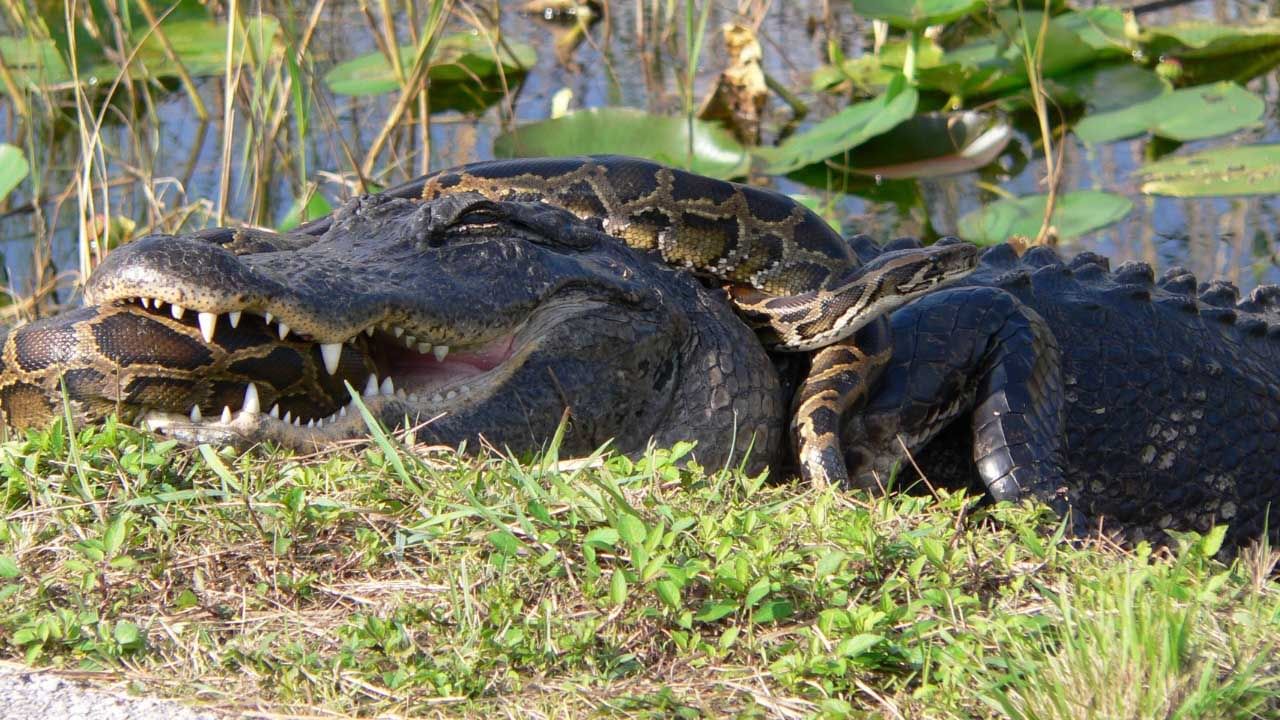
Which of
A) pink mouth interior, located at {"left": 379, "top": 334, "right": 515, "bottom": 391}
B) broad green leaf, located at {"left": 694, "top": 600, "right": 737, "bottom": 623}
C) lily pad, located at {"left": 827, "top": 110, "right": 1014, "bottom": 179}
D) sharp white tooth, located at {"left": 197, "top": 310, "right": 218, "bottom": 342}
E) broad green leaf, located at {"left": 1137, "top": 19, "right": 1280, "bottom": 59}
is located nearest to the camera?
broad green leaf, located at {"left": 694, "top": 600, "right": 737, "bottom": 623}

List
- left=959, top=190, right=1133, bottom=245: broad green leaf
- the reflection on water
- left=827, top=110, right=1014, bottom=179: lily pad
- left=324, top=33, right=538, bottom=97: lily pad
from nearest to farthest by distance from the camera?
1. left=959, top=190, right=1133, bottom=245: broad green leaf
2. the reflection on water
3. left=827, top=110, right=1014, bottom=179: lily pad
4. left=324, top=33, right=538, bottom=97: lily pad

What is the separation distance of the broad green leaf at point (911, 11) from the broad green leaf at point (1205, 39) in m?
2.20

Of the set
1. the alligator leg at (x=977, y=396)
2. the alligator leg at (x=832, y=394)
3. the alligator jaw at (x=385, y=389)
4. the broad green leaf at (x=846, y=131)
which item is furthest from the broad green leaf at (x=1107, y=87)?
the alligator jaw at (x=385, y=389)

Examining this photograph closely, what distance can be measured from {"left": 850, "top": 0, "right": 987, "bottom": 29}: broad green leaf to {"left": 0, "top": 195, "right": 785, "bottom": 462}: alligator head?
15.3 ft

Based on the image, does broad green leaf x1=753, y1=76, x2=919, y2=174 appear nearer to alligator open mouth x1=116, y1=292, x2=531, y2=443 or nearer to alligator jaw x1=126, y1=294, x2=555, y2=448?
alligator jaw x1=126, y1=294, x2=555, y2=448

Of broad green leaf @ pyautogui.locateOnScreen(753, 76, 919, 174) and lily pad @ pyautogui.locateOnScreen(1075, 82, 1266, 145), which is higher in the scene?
broad green leaf @ pyautogui.locateOnScreen(753, 76, 919, 174)

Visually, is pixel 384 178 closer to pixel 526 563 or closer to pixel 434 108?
pixel 434 108

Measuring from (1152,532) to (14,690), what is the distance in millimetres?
3828

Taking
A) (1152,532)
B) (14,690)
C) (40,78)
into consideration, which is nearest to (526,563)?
(14,690)

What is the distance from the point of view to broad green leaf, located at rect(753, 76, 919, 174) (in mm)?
7656

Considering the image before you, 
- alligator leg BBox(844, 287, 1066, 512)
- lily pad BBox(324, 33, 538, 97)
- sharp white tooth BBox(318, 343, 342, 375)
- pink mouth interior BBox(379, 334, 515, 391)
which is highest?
sharp white tooth BBox(318, 343, 342, 375)

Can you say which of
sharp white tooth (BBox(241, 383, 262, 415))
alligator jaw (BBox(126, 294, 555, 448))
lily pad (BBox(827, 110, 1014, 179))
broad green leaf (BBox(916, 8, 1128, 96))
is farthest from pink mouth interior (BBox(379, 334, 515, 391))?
broad green leaf (BBox(916, 8, 1128, 96))

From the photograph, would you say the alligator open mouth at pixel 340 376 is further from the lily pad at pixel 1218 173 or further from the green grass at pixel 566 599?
the lily pad at pixel 1218 173

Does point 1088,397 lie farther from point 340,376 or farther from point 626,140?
point 626,140
